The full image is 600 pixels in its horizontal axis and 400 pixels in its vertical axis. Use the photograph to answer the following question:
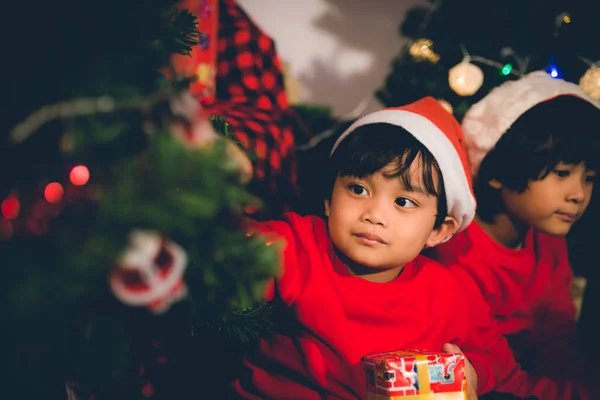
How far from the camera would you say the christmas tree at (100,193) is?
0.31 metres

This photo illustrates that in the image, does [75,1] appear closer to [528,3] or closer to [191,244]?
[191,244]

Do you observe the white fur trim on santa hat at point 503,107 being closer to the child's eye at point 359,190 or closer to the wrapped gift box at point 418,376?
the child's eye at point 359,190

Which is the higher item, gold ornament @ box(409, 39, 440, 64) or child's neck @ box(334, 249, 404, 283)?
gold ornament @ box(409, 39, 440, 64)

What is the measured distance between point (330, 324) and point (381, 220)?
222 millimetres

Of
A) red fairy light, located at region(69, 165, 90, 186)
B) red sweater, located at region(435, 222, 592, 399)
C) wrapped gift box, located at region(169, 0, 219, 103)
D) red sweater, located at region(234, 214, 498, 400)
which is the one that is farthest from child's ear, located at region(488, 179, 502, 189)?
red fairy light, located at region(69, 165, 90, 186)

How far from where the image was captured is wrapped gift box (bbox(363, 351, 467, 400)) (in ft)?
1.96

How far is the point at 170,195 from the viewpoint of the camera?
31cm

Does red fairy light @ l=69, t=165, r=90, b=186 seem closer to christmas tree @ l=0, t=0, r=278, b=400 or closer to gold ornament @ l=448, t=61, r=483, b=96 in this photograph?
christmas tree @ l=0, t=0, r=278, b=400

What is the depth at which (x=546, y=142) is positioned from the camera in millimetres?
920

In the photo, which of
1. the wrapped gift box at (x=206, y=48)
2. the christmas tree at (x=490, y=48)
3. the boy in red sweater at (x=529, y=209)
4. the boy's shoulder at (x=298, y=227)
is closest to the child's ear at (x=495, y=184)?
the boy in red sweater at (x=529, y=209)

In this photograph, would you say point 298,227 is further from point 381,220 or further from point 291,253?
point 381,220

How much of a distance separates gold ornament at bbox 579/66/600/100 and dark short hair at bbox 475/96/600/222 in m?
0.11

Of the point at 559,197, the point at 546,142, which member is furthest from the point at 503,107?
the point at 559,197

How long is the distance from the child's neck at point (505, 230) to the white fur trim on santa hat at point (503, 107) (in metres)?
0.14
